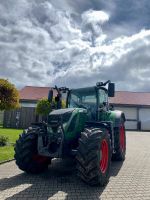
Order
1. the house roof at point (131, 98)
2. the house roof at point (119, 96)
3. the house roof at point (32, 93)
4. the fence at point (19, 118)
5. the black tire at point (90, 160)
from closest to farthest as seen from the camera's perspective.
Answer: the black tire at point (90, 160)
the fence at point (19, 118)
the house roof at point (32, 93)
the house roof at point (119, 96)
the house roof at point (131, 98)

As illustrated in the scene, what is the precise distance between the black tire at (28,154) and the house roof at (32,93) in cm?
2657

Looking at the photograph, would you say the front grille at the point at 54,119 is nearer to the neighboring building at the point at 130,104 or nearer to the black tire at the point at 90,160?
the black tire at the point at 90,160

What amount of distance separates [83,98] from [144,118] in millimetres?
26774

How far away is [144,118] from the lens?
3325 cm

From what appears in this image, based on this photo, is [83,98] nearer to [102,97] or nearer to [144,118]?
[102,97]

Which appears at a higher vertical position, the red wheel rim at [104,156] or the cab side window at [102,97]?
the cab side window at [102,97]

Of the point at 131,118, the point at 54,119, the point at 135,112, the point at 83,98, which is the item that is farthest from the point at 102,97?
the point at 135,112

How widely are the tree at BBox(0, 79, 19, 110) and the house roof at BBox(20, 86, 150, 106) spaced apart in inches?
788

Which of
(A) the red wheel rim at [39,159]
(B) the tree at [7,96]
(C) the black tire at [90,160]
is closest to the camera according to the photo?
(C) the black tire at [90,160]

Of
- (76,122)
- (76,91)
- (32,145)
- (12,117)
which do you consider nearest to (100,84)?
(76,91)

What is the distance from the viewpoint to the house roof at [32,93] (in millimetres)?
33416

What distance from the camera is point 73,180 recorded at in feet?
21.1

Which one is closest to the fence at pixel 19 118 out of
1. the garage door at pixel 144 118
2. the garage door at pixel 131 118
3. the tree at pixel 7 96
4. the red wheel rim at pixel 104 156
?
the tree at pixel 7 96

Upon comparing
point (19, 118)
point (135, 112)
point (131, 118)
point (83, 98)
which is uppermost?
point (135, 112)
